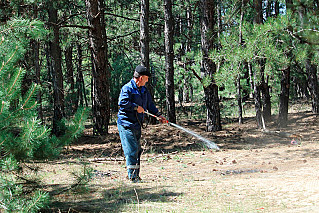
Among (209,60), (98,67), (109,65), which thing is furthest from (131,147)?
(109,65)

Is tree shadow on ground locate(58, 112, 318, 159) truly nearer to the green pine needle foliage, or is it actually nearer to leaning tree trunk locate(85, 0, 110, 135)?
leaning tree trunk locate(85, 0, 110, 135)

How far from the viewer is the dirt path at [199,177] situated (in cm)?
438

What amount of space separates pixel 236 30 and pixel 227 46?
4.28 feet

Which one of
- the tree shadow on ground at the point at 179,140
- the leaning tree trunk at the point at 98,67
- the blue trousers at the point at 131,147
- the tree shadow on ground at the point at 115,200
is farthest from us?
the leaning tree trunk at the point at 98,67

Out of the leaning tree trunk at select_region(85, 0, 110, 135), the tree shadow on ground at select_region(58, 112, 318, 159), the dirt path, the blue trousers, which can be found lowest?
the dirt path

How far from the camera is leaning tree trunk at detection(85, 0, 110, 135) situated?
38.1 ft

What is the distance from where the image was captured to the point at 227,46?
29.7 ft

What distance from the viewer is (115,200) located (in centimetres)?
473

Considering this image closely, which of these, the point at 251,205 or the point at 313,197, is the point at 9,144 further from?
the point at 313,197

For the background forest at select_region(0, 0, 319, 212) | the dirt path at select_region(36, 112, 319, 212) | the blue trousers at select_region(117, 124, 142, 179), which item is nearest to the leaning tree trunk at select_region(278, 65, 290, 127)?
the background forest at select_region(0, 0, 319, 212)

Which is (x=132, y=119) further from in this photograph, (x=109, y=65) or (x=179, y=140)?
Answer: (x=109, y=65)

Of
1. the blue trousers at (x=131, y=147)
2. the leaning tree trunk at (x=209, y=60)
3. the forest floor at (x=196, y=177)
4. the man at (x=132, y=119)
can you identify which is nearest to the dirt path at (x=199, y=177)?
the forest floor at (x=196, y=177)

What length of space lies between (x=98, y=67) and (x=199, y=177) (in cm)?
671

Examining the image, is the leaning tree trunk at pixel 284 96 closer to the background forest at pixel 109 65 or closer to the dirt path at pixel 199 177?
the background forest at pixel 109 65
